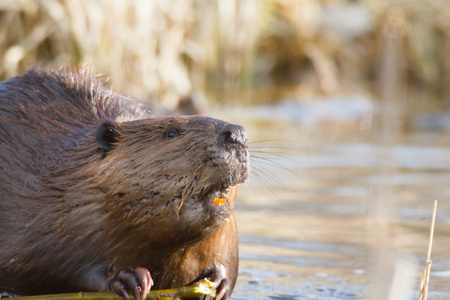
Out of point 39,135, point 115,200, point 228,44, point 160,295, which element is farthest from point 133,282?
point 228,44

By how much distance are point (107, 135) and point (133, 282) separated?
19.5 inches

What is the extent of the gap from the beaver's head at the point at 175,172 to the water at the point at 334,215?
0.59ft

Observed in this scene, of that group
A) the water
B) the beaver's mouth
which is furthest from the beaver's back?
the water

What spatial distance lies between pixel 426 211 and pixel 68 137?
2.57 m

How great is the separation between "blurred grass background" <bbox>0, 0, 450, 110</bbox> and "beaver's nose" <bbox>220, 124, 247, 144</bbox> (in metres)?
2.29

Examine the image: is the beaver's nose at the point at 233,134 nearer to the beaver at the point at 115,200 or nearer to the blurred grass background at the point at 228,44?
the beaver at the point at 115,200

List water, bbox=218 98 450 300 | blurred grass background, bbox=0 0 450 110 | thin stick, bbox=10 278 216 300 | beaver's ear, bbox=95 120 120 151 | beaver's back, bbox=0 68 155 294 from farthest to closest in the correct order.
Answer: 1. blurred grass background, bbox=0 0 450 110
2. water, bbox=218 98 450 300
3. beaver's back, bbox=0 68 155 294
4. beaver's ear, bbox=95 120 120 151
5. thin stick, bbox=10 278 216 300

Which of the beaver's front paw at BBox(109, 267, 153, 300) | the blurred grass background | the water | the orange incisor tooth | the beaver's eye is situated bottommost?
the beaver's front paw at BBox(109, 267, 153, 300)

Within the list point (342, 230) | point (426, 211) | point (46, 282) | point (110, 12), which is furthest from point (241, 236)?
point (110, 12)

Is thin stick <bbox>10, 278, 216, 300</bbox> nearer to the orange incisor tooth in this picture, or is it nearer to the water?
the orange incisor tooth

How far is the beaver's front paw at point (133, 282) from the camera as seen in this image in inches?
106

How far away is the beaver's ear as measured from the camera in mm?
2889

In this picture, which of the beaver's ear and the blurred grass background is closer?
the beaver's ear

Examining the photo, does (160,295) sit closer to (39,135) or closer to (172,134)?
(172,134)
